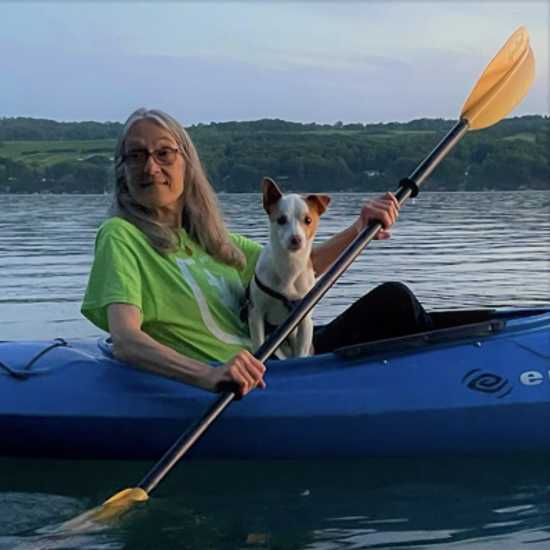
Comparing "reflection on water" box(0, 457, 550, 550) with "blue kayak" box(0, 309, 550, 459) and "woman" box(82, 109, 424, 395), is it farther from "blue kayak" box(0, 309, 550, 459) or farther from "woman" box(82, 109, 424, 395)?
"woman" box(82, 109, 424, 395)

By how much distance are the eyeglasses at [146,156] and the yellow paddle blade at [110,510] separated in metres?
1.31

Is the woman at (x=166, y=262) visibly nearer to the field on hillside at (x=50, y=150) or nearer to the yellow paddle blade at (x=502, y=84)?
the yellow paddle blade at (x=502, y=84)

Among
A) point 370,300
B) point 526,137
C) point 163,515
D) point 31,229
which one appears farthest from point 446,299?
point 526,137

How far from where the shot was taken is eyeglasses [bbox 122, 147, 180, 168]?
4.21m

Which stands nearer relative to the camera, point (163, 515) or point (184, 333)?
point (163, 515)

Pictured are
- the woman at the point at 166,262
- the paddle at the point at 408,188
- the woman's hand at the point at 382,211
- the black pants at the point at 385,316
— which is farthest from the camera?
the black pants at the point at 385,316

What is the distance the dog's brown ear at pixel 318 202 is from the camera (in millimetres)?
4555

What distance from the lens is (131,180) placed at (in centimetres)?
427

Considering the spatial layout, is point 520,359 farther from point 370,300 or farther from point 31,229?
point 31,229

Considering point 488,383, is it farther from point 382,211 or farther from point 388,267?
point 388,267

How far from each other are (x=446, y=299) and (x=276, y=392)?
6.14 m

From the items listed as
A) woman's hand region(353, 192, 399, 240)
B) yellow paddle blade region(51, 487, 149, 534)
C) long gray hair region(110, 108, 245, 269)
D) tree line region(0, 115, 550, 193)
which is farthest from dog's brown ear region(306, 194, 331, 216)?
tree line region(0, 115, 550, 193)

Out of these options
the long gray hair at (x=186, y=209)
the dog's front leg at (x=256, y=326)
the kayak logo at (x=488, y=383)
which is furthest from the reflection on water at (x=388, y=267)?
the kayak logo at (x=488, y=383)

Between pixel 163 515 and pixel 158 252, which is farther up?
pixel 158 252
